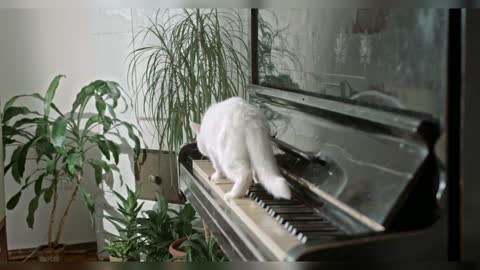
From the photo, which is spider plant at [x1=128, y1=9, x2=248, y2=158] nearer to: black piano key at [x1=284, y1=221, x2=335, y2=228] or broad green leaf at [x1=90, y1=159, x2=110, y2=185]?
broad green leaf at [x1=90, y1=159, x2=110, y2=185]

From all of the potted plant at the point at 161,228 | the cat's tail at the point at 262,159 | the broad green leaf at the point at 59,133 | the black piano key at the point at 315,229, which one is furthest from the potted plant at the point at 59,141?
the black piano key at the point at 315,229

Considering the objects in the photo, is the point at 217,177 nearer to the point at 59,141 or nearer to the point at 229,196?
the point at 229,196

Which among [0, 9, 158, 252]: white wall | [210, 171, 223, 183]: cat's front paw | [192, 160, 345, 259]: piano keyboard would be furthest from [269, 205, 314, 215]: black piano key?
[0, 9, 158, 252]: white wall

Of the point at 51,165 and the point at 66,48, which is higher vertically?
the point at 66,48

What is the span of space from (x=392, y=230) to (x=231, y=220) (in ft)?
0.85

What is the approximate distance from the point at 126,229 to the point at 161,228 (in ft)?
0.22

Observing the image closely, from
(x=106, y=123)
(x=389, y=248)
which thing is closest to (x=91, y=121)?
(x=106, y=123)

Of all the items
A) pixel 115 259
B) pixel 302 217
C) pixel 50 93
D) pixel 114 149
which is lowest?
pixel 115 259

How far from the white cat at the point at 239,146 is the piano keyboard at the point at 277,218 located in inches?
0.4

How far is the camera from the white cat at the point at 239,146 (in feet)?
3.18

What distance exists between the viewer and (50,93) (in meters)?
1.02

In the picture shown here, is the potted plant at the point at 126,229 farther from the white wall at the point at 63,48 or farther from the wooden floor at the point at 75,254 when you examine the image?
the white wall at the point at 63,48

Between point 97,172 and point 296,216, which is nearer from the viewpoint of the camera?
point 296,216

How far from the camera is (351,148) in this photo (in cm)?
96
